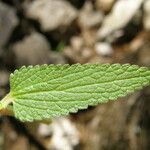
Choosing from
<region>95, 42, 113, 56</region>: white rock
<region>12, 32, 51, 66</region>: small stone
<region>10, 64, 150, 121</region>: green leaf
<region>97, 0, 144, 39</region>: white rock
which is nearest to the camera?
<region>10, 64, 150, 121</region>: green leaf

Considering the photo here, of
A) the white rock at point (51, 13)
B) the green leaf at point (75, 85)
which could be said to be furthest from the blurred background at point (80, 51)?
the green leaf at point (75, 85)

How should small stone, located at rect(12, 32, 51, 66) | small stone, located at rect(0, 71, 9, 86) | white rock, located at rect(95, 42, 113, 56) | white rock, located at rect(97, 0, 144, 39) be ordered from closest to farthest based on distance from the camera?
small stone, located at rect(0, 71, 9, 86)
small stone, located at rect(12, 32, 51, 66)
white rock, located at rect(95, 42, 113, 56)
white rock, located at rect(97, 0, 144, 39)

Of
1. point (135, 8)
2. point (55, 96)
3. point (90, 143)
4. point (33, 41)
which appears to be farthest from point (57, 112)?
point (135, 8)

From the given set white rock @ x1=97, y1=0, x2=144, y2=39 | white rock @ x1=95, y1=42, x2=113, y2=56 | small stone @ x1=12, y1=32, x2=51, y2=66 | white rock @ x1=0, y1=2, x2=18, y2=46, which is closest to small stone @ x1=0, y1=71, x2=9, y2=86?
small stone @ x1=12, y1=32, x2=51, y2=66

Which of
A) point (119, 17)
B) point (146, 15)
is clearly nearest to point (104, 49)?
point (119, 17)

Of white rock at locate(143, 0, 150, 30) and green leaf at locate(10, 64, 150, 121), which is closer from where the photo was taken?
green leaf at locate(10, 64, 150, 121)

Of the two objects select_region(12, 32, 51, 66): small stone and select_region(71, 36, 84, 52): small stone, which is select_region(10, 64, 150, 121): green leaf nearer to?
select_region(12, 32, 51, 66): small stone

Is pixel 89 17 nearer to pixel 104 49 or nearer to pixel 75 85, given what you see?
pixel 104 49
